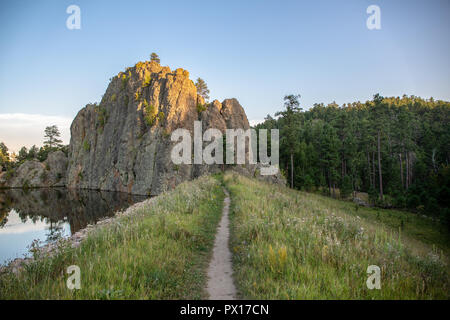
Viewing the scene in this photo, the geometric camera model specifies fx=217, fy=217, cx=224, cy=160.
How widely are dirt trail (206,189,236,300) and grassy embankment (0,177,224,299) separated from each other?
0.22 meters

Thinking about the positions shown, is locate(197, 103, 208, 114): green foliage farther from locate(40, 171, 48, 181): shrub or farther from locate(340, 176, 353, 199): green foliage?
locate(40, 171, 48, 181): shrub

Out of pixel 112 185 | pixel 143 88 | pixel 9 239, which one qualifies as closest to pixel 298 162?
pixel 143 88

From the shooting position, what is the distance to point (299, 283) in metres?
4.76

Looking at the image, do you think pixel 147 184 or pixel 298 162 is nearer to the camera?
pixel 147 184

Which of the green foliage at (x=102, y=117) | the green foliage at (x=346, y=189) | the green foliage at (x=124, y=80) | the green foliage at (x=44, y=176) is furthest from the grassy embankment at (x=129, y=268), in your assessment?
the green foliage at (x=44, y=176)

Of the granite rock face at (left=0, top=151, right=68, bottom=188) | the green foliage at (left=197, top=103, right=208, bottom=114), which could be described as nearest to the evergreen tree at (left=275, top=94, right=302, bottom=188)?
the green foliage at (left=197, top=103, right=208, bottom=114)

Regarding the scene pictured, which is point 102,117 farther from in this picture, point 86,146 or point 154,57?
point 154,57

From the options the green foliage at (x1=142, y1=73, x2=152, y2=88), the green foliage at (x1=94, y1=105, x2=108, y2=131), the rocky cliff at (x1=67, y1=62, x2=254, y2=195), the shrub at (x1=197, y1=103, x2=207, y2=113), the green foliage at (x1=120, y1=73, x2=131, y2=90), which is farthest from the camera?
the green foliage at (x1=94, y1=105, x2=108, y2=131)

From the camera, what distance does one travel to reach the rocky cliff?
5050 centimetres
